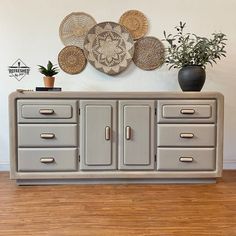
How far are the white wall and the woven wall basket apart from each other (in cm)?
5

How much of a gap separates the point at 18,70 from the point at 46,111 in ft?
2.50

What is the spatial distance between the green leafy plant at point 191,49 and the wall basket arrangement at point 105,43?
160 mm

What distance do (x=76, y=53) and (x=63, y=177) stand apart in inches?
46.9

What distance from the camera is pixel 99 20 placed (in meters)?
2.82

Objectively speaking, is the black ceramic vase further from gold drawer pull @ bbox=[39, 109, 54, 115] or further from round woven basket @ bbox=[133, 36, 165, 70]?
gold drawer pull @ bbox=[39, 109, 54, 115]

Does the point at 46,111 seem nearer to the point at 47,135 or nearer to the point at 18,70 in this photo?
the point at 47,135

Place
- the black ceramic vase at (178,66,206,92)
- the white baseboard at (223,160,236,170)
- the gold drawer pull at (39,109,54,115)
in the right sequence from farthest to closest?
the white baseboard at (223,160,236,170), the black ceramic vase at (178,66,206,92), the gold drawer pull at (39,109,54,115)

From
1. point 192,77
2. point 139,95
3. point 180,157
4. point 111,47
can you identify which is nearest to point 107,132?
point 139,95

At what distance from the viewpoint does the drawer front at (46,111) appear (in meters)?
2.29

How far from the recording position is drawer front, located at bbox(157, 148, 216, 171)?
2.36 meters

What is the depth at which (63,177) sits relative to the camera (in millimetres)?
2338

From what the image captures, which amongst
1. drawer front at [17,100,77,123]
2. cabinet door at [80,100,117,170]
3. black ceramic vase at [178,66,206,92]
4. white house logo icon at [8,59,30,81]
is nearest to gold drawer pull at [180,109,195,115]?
black ceramic vase at [178,66,206,92]

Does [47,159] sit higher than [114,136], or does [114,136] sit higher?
[114,136]

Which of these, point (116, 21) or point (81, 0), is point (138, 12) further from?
point (81, 0)
